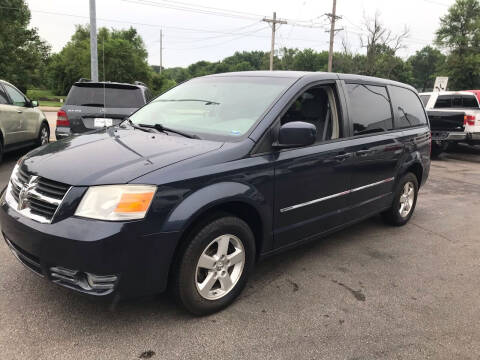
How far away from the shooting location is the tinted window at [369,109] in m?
3.98

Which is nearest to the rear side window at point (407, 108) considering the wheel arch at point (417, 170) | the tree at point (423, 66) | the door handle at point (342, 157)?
the wheel arch at point (417, 170)

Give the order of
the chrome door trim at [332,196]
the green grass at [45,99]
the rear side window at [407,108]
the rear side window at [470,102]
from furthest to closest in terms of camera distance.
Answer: the green grass at [45,99]
the rear side window at [470,102]
the rear side window at [407,108]
the chrome door trim at [332,196]

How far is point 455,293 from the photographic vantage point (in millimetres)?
3459

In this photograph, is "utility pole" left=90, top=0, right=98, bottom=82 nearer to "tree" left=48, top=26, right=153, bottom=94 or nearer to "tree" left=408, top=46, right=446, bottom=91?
"tree" left=48, top=26, right=153, bottom=94

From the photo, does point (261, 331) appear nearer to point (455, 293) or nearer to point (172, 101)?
point (455, 293)

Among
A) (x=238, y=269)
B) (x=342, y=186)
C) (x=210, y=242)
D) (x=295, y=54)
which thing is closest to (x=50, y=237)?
(x=210, y=242)

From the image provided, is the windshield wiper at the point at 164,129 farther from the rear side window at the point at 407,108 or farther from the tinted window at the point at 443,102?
the tinted window at the point at 443,102

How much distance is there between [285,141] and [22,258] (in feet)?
6.41

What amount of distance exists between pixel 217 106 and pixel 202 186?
1.11 m

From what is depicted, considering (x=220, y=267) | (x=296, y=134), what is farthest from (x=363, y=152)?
(x=220, y=267)

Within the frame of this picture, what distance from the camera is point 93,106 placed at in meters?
7.07

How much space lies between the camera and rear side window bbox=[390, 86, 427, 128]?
480 cm

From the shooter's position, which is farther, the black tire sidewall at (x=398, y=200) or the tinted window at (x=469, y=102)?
the tinted window at (x=469, y=102)

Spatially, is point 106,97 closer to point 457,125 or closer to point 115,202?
point 115,202
